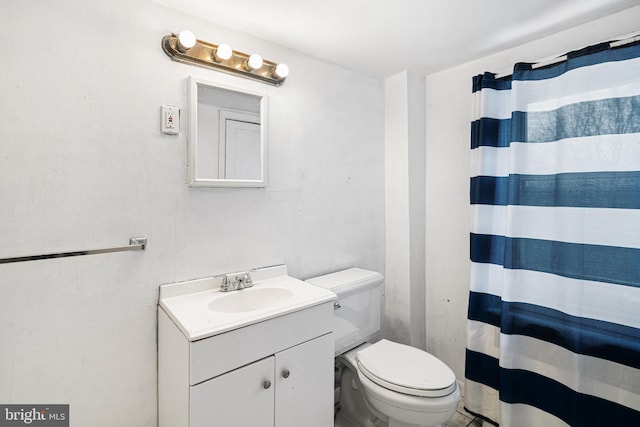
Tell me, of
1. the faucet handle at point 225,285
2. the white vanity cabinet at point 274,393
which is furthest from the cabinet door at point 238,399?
the faucet handle at point 225,285

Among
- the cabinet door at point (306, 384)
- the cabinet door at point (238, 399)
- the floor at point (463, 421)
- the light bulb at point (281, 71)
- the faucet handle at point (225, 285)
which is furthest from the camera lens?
the floor at point (463, 421)

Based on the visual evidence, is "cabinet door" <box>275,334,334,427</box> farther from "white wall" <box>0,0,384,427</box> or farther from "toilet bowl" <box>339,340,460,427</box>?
"white wall" <box>0,0,384,427</box>

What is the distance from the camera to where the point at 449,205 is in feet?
6.63

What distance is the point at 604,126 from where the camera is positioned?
133cm

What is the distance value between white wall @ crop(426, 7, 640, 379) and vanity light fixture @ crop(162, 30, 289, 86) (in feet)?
3.66

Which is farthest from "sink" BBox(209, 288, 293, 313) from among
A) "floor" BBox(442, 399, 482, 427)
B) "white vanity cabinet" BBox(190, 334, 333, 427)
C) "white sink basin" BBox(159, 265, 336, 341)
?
"floor" BBox(442, 399, 482, 427)

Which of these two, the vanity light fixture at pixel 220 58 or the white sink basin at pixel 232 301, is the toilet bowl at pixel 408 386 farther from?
the vanity light fixture at pixel 220 58

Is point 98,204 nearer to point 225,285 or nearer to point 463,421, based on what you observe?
point 225,285

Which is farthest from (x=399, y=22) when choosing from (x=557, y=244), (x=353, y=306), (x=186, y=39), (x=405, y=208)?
(x=353, y=306)

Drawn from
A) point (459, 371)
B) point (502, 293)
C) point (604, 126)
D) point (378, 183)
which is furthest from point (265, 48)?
point (459, 371)

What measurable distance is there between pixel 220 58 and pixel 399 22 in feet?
2.92

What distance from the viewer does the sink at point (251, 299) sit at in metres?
1.37

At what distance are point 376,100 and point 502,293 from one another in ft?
4.86

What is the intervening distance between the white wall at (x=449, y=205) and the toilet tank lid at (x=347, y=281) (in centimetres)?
54
